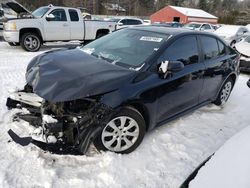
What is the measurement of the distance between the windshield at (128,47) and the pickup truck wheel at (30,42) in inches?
264

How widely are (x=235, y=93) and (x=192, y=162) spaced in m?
3.93

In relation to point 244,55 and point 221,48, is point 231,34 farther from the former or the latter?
point 221,48

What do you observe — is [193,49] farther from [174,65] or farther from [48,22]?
A: [48,22]

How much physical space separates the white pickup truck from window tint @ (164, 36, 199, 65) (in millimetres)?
7866

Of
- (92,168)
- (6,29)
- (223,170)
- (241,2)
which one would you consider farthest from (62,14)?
(241,2)

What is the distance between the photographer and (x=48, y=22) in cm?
1088

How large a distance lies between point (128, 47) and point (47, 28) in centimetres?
772

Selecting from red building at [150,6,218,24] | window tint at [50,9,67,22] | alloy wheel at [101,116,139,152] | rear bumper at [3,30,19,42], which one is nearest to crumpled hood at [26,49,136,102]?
alloy wheel at [101,116,139,152]

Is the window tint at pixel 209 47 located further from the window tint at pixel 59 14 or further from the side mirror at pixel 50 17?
the window tint at pixel 59 14

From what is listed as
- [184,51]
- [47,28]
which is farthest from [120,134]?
[47,28]

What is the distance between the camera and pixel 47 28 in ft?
35.7

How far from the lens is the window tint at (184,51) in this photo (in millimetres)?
3947

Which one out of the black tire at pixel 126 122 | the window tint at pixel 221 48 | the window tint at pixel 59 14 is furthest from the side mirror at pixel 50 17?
the black tire at pixel 126 122

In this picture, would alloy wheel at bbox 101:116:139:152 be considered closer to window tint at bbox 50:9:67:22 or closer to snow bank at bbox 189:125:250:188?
snow bank at bbox 189:125:250:188
